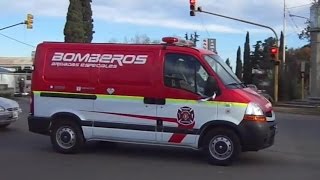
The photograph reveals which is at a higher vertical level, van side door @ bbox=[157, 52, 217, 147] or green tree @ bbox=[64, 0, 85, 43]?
green tree @ bbox=[64, 0, 85, 43]

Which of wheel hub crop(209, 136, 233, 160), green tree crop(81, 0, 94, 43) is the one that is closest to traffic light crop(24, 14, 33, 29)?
green tree crop(81, 0, 94, 43)

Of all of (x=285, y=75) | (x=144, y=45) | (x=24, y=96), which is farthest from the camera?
(x=285, y=75)

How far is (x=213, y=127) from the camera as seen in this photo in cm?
1044

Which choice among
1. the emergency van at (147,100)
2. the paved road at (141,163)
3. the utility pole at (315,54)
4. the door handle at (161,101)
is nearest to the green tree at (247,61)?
the utility pole at (315,54)

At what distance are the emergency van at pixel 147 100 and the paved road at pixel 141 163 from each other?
1.30ft

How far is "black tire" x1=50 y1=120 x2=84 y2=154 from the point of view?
11398mm

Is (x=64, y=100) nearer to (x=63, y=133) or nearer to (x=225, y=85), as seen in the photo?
(x=63, y=133)

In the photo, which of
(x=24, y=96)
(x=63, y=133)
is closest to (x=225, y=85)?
(x=63, y=133)

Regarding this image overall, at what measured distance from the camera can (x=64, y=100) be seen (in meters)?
11.4

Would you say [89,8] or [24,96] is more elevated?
[89,8]

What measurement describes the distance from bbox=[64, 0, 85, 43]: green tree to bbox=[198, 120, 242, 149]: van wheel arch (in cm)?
4302

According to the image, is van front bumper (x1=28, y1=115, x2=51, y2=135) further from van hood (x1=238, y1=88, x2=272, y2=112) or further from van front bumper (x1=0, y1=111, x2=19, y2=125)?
van hood (x1=238, y1=88, x2=272, y2=112)

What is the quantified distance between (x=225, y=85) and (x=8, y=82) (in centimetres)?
3863


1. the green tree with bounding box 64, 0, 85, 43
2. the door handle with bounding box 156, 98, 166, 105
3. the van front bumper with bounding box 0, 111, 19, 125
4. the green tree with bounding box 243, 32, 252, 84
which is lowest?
the van front bumper with bounding box 0, 111, 19, 125
